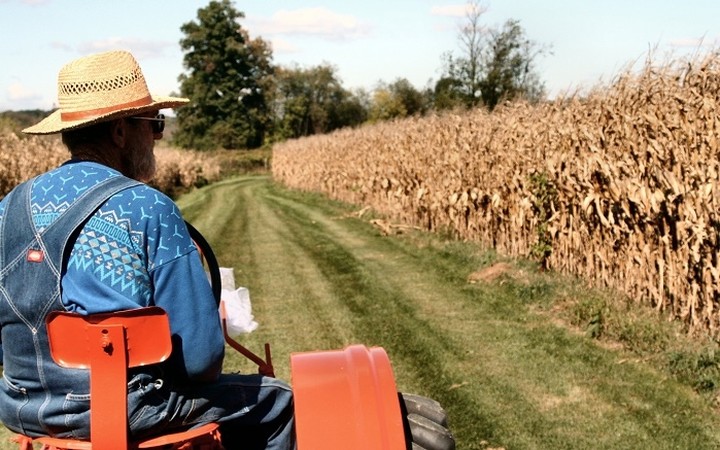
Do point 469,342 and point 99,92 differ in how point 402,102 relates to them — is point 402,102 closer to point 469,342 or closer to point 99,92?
point 469,342

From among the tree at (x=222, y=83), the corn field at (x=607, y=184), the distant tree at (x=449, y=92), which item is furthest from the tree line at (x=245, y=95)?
the corn field at (x=607, y=184)

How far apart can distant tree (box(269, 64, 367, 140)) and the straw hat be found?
6951 centimetres

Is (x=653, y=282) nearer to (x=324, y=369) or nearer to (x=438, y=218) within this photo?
(x=324, y=369)

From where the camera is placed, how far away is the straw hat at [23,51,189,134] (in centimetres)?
255

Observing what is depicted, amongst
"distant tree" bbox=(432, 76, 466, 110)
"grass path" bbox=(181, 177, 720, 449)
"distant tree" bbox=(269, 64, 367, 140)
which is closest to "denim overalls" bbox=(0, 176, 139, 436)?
"grass path" bbox=(181, 177, 720, 449)

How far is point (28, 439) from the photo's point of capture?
8.14ft

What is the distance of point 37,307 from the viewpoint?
2355mm

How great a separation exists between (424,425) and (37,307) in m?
1.22

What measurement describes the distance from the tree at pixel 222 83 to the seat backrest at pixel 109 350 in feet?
233

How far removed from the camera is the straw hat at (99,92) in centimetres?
255

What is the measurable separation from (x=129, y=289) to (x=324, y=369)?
0.67 metres

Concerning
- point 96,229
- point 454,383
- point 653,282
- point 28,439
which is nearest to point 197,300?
point 96,229

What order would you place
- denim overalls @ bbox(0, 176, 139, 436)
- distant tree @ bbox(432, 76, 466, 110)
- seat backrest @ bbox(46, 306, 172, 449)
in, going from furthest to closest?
1. distant tree @ bbox(432, 76, 466, 110)
2. denim overalls @ bbox(0, 176, 139, 436)
3. seat backrest @ bbox(46, 306, 172, 449)

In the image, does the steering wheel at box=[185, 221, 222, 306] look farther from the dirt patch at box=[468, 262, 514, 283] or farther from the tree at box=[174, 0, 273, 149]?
the tree at box=[174, 0, 273, 149]
